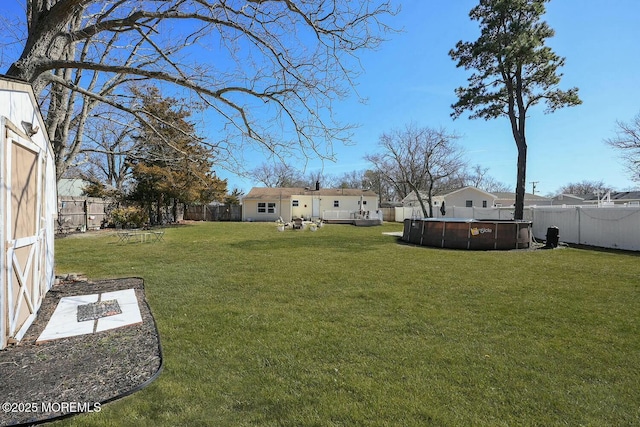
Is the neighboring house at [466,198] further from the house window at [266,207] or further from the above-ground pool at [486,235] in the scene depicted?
the above-ground pool at [486,235]

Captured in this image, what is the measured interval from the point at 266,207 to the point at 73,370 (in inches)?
1216

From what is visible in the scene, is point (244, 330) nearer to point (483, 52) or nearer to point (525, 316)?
point (525, 316)

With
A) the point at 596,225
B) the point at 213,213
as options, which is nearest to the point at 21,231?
the point at 596,225

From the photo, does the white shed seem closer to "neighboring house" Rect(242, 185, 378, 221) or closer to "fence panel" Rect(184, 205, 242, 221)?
"fence panel" Rect(184, 205, 242, 221)

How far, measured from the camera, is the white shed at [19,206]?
10.6ft

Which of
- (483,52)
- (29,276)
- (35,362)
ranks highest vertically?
(483,52)

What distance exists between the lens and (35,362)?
122 inches

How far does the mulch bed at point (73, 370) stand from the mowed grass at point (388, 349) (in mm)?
173

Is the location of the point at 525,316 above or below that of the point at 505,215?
below

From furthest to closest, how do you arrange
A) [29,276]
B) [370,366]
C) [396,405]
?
[29,276], [370,366], [396,405]

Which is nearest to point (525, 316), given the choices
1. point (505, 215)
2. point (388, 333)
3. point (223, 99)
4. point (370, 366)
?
point (388, 333)

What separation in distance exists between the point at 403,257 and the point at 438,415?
777 cm

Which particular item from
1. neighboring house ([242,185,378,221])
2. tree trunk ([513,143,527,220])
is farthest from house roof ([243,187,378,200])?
tree trunk ([513,143,527,220])

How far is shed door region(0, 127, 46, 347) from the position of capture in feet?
10.9
